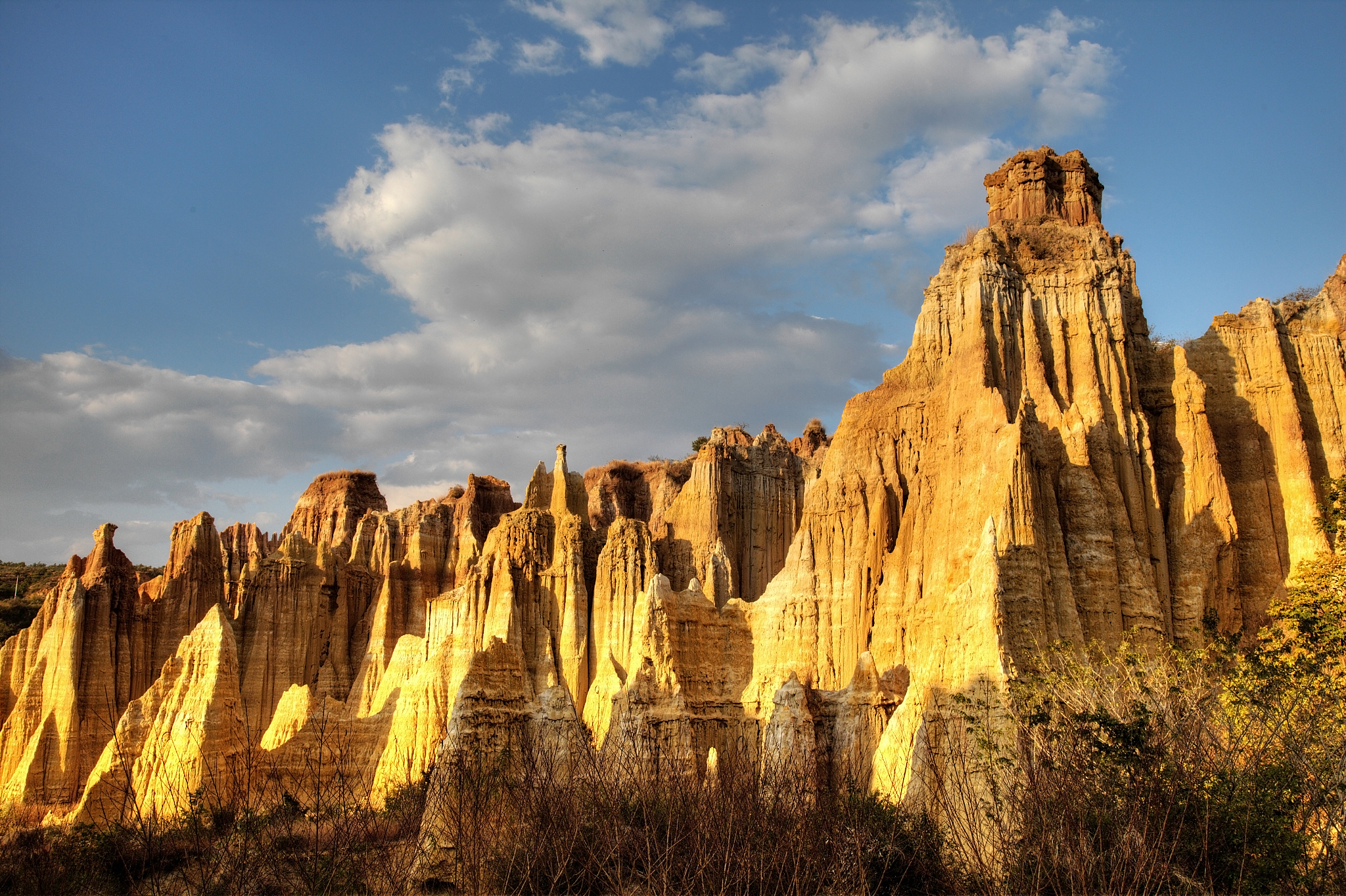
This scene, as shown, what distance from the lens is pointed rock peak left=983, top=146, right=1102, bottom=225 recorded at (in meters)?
40.0

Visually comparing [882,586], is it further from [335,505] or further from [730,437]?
[335,505]

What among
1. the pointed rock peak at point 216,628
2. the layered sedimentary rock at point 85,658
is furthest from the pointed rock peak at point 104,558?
the pointed rock peak at point 216,628

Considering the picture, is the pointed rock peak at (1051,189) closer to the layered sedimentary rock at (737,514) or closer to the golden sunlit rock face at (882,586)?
the golden sunlit rock face at (882,586)

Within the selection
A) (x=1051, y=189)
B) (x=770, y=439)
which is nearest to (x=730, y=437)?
(x=770, y=439)

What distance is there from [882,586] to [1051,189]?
18232 mm

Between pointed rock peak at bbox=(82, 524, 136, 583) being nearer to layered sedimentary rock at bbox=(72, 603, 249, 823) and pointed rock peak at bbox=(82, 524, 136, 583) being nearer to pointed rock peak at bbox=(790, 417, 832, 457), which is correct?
layered sedimentary rock at bbox=(72, 603, 249, 823)

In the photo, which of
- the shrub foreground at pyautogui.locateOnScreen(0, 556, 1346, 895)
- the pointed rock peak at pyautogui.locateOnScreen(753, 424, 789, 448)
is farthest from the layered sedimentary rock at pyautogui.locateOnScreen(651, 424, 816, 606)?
the shrub foreground at pyautogui.locateOnScreen(0, 556, 1346, 895)

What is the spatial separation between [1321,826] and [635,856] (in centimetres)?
1162

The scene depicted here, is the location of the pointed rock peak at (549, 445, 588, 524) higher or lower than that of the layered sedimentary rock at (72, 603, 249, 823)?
higher

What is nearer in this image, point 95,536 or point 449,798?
point 449,798

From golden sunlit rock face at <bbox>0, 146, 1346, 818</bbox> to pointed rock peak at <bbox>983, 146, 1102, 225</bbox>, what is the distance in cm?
11

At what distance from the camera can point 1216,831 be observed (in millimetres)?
16766

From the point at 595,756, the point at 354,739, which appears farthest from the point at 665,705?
the point at 354,739

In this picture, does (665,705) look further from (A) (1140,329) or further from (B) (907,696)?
(A) (1140,329)
